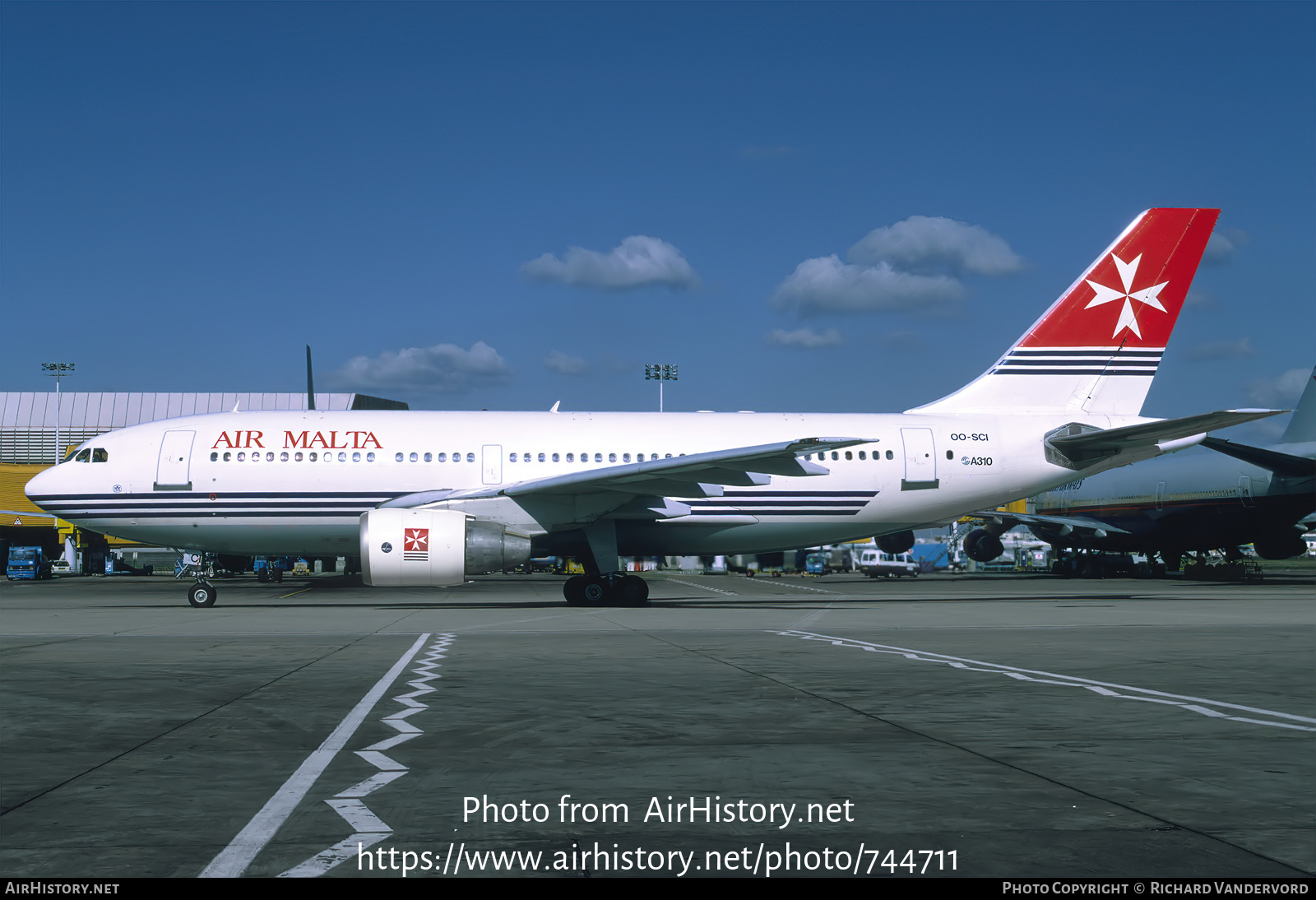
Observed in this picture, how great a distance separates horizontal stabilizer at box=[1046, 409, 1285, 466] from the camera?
21750 mm

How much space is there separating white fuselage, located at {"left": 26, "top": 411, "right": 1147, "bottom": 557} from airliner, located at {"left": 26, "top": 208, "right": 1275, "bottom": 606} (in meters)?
0.04

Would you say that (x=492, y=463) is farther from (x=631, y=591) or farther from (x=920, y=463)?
(x=920, y=463)

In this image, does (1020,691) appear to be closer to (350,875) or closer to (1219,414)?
(350,875)

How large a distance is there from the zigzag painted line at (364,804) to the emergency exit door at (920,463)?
1766 centimetres

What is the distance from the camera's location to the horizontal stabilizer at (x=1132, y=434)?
2175 centimetres

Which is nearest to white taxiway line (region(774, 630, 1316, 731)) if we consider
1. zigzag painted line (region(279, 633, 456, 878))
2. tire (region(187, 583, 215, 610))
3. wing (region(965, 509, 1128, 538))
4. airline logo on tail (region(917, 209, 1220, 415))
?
zigzag painted line (region(279, 633, 456, 878))

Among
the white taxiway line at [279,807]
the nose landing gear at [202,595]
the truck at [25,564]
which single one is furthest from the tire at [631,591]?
the truck at [25,564]

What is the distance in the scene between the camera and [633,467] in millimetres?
21094

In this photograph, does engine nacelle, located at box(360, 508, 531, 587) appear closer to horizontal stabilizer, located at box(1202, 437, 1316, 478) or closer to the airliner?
the airliner

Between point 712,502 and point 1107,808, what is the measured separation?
19058 millimetres

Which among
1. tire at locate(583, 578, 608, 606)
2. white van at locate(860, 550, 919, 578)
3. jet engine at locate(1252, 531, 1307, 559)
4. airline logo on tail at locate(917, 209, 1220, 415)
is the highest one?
airline logo on tail at locate(917, 209, 1220, 415)

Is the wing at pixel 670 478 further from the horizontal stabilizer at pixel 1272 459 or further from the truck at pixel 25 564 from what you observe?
the truck at pixel 25 564
